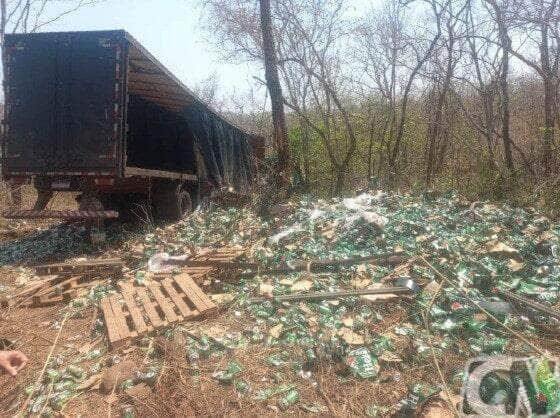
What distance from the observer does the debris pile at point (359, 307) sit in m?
2.93

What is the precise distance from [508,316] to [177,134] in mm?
8151

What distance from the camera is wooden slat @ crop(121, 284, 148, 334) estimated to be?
362 cm

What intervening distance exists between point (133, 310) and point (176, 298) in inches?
16.7

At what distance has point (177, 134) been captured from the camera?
9930mm

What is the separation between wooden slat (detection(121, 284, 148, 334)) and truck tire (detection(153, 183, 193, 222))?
3.63m

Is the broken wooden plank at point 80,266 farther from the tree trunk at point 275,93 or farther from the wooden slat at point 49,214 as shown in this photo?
the tree trunk at point 275,93

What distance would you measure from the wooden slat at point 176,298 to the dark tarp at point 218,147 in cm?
512

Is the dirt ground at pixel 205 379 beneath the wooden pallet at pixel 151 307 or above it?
beneath

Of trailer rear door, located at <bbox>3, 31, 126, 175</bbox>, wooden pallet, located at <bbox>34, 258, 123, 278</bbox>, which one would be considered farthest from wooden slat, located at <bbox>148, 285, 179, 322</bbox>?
trailer rear door, located at <bbox>3, 31, 126, 175</bbox>

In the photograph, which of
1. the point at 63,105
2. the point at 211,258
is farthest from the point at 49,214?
the point at 211,258

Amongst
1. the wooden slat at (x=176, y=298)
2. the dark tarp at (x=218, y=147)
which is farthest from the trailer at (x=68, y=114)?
the dark tarp at (x=218, y=147)

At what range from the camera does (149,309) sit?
3.97 meters

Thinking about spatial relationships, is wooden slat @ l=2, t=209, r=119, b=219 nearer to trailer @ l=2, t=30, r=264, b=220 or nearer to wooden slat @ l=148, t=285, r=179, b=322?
trailer @ l=2, t=30, r=264, b=220

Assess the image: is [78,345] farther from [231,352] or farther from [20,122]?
[20,122]
